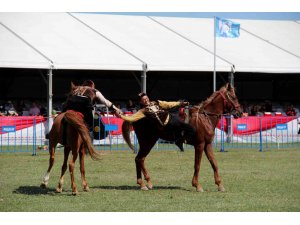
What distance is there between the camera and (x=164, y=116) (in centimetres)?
1171

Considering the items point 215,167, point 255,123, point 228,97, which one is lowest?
point 215,167

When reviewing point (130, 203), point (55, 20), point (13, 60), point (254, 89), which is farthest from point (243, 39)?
point (130, 203)

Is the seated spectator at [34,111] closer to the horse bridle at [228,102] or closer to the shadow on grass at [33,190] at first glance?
the shadow on grass at [33,190]

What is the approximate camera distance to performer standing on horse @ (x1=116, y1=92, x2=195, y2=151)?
1157cm

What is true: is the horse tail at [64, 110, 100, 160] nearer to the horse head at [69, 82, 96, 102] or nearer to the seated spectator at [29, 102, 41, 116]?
the horse head at [69, 82, 96, 102]

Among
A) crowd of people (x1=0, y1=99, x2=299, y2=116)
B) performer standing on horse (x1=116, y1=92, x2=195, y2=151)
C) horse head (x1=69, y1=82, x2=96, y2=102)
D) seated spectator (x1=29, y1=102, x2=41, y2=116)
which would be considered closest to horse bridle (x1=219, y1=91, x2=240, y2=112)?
performer standing on horse (x1=116, y1=92, x2=195, y2=151)

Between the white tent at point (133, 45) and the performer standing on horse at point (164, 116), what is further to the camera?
the white tent at point (133, 45)

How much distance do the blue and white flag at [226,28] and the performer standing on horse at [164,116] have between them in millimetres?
13354

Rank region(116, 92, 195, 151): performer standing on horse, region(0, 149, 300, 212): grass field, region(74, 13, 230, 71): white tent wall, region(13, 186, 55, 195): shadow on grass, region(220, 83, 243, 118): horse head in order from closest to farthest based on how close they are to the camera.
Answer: region(0, 149, 300, 212): grass field
region(13, 186, 55, 195): shadow on grass
region(116, 92, 195, 151): performer standing on horse
region(220, 83, 243, 118): horse head
region(74, 13, 230, 71): white tent wall

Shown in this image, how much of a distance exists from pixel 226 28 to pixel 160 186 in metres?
13.7

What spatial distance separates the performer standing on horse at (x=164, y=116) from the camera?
38.0 feet

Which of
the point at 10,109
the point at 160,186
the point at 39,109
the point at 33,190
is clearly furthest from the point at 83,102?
the point at 39,109

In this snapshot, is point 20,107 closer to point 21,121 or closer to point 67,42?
point 67,42

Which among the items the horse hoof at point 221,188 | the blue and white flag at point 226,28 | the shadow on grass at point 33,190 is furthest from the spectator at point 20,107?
the horse hoof at point 221,188
